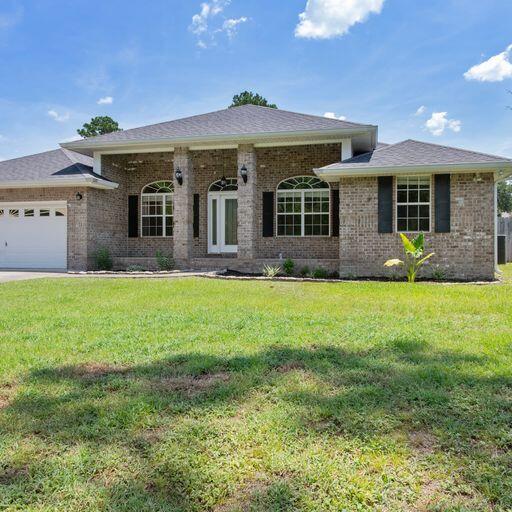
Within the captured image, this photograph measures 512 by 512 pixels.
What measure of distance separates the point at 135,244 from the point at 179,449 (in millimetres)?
15909

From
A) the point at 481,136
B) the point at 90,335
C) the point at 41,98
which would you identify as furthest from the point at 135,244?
the point at 481,136

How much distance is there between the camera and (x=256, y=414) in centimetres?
320

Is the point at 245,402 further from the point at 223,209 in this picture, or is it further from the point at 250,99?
the point at 250,99

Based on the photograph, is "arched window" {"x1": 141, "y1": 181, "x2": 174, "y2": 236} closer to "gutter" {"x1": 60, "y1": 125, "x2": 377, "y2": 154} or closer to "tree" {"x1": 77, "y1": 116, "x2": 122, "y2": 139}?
"gutter" {"x1": 60, "y1": 125, "x2": 377, "y2": 154}

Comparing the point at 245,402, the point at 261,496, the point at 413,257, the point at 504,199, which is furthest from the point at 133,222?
the point at 504,199

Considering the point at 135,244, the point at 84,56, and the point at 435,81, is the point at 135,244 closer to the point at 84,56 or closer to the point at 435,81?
the point at 84,56

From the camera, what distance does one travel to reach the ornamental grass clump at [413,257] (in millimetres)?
11977

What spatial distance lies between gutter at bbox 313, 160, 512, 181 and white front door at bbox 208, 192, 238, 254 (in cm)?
504

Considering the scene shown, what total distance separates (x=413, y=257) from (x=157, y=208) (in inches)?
408

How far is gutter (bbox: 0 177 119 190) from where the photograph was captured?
49.6ft

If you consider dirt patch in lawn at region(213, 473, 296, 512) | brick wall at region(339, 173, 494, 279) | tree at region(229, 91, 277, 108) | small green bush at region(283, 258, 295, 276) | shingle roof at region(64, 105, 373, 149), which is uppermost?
tree at region(229, 91, 277, 108)

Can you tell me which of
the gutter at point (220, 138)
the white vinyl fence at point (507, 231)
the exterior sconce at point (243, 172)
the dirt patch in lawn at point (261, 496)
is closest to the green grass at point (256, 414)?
the dirt patch in lawn at point (261, 496)

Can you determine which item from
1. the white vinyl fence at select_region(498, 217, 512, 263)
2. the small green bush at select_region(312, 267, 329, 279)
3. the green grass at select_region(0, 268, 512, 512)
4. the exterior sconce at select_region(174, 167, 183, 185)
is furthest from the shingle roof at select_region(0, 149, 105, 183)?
the white vinyl fence at select_region(498, 217, 512, 263)

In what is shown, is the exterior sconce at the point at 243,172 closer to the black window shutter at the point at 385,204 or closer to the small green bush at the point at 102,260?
the black window shutter at the point at 385,204
